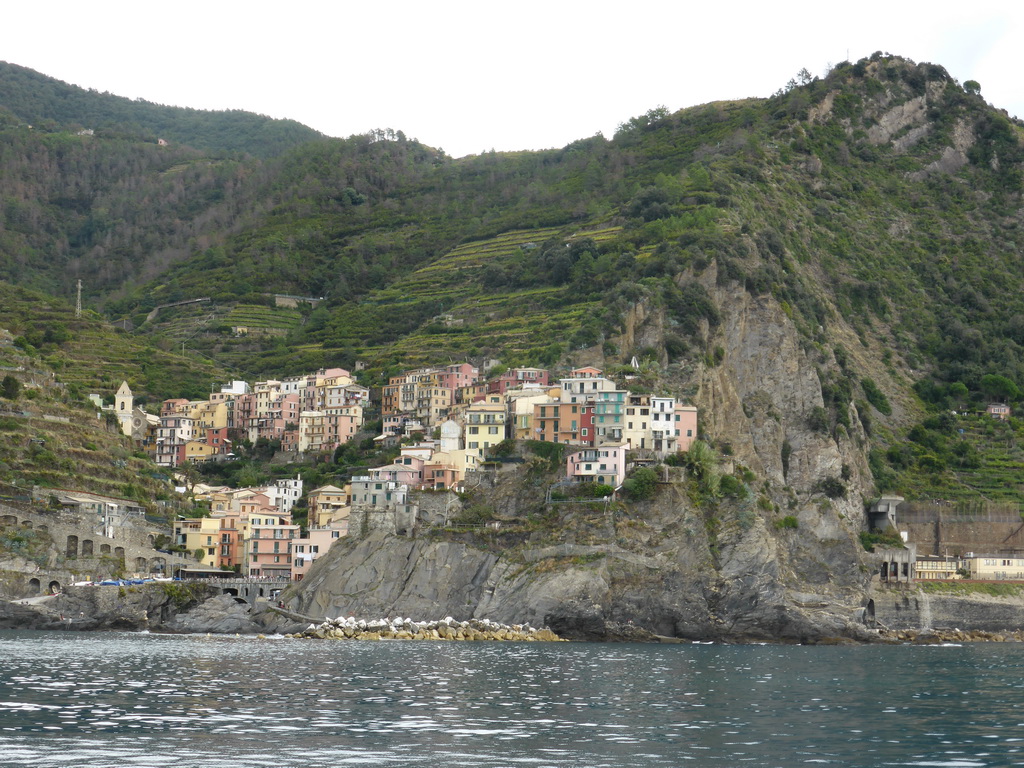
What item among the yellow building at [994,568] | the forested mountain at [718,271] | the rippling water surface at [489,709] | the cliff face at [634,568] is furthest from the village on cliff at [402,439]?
the yellow building at [994,568]

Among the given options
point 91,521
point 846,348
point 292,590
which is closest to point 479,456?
point 292,590

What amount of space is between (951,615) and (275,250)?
10656cm

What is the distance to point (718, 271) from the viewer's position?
377ft

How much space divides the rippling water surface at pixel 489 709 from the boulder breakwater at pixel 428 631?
42.3ft

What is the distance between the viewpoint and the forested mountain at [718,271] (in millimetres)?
113188

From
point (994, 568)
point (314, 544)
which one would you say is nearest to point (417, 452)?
point (314, 544)

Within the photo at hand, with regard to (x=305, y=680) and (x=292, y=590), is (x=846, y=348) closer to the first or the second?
(x=292, y=590)

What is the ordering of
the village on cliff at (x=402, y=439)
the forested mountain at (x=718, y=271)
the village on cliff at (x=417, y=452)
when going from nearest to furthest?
the village on cliff at (x=417, y=452) → the village on cliff at (x=402, y=439) → the forested mountain at (x=718, y=271)

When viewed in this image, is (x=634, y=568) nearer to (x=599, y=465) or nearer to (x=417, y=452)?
(x=599, y=465)

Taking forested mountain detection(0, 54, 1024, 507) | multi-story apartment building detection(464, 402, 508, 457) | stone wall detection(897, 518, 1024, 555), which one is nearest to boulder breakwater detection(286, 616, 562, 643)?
multi-story apartment building detection(464, 402, 508, 457)

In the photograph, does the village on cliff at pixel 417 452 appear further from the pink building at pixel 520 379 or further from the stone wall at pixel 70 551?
the stone wall at pixel 70 551

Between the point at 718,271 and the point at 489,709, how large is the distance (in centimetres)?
7698

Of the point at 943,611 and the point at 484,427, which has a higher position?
the point at 484,427

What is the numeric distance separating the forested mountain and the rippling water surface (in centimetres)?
4279
